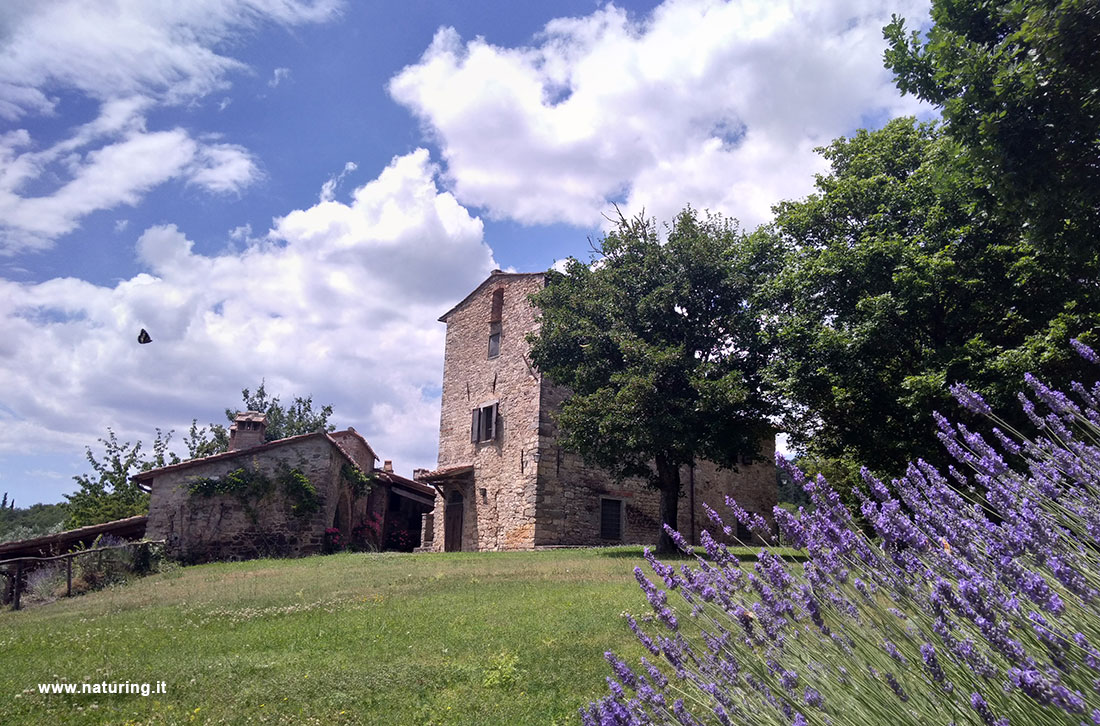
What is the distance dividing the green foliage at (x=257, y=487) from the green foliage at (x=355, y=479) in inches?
109

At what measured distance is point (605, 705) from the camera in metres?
3.20

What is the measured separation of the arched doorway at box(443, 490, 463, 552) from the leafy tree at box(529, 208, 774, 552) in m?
8.25

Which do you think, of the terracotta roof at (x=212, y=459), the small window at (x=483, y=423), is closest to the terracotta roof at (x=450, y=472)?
the small window at (x=483, y=423)

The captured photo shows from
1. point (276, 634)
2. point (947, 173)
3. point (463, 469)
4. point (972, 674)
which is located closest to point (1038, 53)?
point (947, 173)

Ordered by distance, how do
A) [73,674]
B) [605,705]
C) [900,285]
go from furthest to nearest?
1. [900,285]
2. [73,674]
3. [605,705]

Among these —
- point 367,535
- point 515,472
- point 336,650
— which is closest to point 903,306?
point 336,650

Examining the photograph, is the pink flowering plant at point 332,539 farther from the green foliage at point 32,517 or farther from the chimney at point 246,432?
the green foliage at point 32,517

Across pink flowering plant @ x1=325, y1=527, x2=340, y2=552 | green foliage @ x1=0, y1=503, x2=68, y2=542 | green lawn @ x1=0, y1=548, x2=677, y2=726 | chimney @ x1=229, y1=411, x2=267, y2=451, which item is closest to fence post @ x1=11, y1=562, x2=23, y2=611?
green lawn @ x1=0, y1=548, x2=677, y2=726

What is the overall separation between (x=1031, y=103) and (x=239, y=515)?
2201 cm

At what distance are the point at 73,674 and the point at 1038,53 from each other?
481 inches

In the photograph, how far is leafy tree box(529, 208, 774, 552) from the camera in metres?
17.6

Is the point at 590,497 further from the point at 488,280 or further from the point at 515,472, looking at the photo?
the point at 488,280

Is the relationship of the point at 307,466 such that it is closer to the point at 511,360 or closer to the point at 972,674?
the point at 511,360

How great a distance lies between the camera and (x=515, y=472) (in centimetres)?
2397
